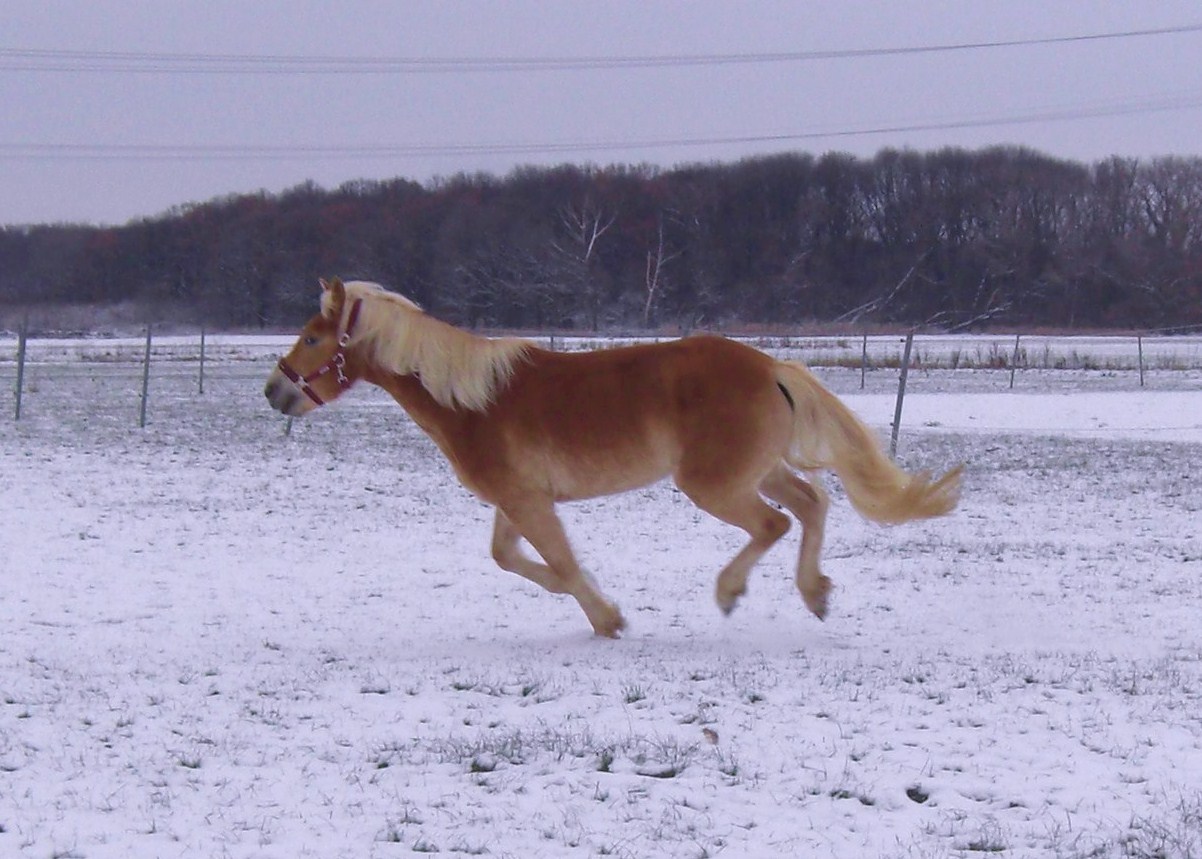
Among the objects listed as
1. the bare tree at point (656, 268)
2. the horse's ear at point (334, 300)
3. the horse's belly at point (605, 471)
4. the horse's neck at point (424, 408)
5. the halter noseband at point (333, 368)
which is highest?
the bare tree at point (656, 268)

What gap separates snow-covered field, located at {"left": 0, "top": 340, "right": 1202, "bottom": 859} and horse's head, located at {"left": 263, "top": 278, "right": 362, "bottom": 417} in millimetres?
1295

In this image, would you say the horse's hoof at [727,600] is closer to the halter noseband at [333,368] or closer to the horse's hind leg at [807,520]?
the horse's hind leg at [807,520]

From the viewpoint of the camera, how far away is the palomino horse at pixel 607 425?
617cm

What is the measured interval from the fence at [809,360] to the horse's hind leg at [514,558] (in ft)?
46.2

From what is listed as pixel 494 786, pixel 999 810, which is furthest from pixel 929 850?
pixel 494 786

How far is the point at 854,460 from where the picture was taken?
21.1ft

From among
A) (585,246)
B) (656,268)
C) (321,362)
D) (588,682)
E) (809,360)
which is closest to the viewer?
(588,682)

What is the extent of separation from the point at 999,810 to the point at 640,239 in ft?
179

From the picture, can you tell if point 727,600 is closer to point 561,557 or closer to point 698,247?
point 561,557

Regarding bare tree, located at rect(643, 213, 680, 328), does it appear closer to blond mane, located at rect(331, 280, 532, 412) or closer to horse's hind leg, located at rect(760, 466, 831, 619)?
horse's hind leg, located at rect(760, 466, 831, 619)

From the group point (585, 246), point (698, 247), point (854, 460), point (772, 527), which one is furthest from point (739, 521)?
point (698, 247)

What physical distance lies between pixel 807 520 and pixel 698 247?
52341mm

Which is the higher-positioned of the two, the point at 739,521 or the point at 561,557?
the point at 739,521

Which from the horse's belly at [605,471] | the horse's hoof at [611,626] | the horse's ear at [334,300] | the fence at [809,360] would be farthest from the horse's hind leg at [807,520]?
the fence at [809,360]
